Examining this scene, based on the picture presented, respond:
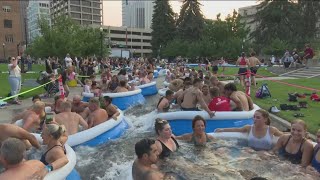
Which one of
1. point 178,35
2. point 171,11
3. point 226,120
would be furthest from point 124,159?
point 171,11

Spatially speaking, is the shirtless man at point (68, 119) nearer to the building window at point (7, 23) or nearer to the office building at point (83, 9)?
the building window at point (7, 23)

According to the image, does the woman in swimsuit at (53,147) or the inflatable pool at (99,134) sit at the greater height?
the woman in swimsuit at (53,147)

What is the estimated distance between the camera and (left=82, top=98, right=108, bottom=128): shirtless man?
7.80 metres

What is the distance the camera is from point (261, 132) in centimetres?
657

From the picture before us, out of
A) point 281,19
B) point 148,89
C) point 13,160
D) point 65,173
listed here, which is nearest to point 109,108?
point 65,173

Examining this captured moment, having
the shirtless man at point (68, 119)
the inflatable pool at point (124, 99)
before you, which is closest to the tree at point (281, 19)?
the inflatable pool at point (124, 99)

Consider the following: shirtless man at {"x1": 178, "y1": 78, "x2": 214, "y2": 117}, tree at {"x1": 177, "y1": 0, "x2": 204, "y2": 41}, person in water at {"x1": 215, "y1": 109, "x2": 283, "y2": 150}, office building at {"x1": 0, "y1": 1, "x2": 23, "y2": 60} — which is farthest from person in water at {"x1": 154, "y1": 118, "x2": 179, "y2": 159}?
office building at {"x1": 0, "y1": 1, "x2": 23, "y2": 60}

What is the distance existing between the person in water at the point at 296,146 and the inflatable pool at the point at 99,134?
3.57m

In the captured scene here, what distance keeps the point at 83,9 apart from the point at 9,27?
179ft

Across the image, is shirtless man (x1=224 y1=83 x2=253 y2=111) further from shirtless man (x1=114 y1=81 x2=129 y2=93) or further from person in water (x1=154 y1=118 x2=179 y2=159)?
shirtless man (x1=114 y1=81 x2=129 y2=93)

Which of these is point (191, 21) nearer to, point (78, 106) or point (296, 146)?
point (78, 106)

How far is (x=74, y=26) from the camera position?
3209cm

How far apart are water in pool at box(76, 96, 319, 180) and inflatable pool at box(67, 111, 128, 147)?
16cm

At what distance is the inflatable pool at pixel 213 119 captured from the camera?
7926 mm
